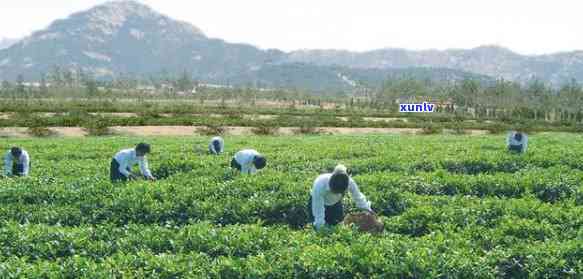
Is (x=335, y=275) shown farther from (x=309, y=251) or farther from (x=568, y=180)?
(x=568, y=180)

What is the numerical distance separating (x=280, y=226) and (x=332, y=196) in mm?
1382

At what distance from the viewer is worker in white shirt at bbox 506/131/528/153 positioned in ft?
63.4

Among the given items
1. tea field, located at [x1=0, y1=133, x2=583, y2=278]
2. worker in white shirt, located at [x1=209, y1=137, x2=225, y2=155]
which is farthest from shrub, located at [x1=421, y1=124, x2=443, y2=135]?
tea field, located at [x1=0, y1=133, x2=583, y2=278]

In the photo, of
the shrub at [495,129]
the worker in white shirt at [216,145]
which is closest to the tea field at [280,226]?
the worker in white shirt at [216,145]

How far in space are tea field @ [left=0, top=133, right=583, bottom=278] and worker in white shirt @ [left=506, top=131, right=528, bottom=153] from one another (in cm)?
251

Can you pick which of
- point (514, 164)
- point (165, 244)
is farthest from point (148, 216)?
point (514, 164)

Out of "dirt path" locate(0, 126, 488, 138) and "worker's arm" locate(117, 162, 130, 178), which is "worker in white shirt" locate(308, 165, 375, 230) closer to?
"worker's arm" locate(117, 162, 130, 178)

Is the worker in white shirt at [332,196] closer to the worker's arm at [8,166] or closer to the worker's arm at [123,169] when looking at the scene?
the worker's arm at [123,169]

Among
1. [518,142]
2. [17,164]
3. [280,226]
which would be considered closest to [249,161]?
[280,226]

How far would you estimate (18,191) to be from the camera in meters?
12.6

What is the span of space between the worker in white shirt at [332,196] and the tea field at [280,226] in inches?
19.8

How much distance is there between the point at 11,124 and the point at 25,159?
38126 millimetres

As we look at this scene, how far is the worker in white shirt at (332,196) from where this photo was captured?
8.95 meters

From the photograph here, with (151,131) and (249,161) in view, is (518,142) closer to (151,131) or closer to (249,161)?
(249,161)
